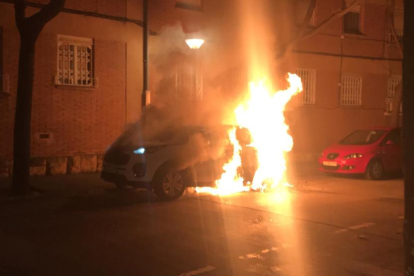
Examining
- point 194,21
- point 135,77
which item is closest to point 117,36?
point 135,77

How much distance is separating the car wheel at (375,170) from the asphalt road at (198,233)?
253 cm

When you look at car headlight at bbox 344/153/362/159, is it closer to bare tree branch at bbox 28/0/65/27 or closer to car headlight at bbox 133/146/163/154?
car headlight at bbox 133/146/163/154

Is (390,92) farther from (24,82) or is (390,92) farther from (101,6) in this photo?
(24,82)

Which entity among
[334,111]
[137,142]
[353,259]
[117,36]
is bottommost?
[353,259]

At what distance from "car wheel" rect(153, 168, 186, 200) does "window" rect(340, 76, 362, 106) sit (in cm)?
1274

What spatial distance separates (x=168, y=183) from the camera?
384 inches

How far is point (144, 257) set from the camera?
20.0ft

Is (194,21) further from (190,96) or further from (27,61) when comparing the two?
(27,61)

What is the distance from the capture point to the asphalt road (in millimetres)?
5809

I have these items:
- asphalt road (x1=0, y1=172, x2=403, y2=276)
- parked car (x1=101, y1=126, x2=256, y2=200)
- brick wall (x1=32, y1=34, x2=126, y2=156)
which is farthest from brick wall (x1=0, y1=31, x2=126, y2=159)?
parked car (x1=101, y1=126, x2=256, y2=200)

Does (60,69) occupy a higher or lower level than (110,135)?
higher

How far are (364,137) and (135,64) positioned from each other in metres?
7.66

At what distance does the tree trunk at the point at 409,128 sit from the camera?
2.63 metres

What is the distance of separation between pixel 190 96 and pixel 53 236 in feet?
30.4
